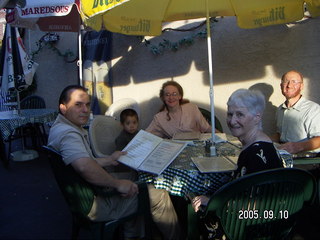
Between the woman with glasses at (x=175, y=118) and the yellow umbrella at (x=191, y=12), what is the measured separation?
87cm

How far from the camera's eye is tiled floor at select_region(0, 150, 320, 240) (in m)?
3.00

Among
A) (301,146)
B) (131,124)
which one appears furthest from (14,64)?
(301,146)

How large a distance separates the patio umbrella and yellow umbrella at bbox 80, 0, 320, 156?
222 centimetres

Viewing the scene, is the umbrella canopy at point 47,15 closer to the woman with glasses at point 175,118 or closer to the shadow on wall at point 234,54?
the shadow on wall at point 234,54

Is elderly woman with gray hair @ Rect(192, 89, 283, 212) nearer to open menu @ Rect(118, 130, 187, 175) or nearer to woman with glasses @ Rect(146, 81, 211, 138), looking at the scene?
open menu @ Rect(118, 130, 187, 175)

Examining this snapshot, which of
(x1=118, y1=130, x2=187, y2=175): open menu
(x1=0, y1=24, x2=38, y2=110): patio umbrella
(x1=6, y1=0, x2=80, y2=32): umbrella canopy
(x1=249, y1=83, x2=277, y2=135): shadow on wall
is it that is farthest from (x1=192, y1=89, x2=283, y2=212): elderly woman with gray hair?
(x1=0, y1=24, x2=38, y2=110): patio umbrella

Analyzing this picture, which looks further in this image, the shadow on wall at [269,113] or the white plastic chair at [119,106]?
the white plastic chair at [119,106]

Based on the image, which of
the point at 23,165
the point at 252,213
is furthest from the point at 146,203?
the point at 23,165

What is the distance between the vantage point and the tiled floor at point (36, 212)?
118 inches

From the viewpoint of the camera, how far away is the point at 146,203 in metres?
2.23

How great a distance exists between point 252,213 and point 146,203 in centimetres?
83

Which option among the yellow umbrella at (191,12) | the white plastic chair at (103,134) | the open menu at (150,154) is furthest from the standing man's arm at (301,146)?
the white plastic chair at (103,134)

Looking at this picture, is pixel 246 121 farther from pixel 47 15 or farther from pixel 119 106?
pixel 119 106

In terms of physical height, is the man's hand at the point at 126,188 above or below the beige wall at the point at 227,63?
below
